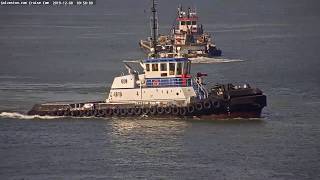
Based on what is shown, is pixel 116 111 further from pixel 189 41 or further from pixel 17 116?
pixel 189 41

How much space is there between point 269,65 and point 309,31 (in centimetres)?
6304

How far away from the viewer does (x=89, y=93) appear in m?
81.3

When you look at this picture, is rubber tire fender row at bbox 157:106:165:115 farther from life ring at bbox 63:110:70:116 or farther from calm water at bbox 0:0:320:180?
life ring at bbox 63:110:70:116

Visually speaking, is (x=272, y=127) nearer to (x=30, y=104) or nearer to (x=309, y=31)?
(x=30, y=104)

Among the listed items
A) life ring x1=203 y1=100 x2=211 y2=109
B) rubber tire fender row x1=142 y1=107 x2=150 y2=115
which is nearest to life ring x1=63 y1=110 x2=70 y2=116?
rubber tire fender row x1=142 y1=107 x2=150 y2=115

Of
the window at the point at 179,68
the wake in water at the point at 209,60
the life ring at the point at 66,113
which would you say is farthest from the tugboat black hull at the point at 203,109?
the wake in water at the point at 209,60

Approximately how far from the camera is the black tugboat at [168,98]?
218 feet

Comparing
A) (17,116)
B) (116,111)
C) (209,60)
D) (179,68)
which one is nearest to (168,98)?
(179,68)

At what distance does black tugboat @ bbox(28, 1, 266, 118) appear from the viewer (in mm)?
66312

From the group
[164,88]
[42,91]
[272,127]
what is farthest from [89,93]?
[272,127]

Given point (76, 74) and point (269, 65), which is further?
point (269, 65)

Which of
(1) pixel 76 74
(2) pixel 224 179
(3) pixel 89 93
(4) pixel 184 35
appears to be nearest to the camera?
(2) pixel 224 179

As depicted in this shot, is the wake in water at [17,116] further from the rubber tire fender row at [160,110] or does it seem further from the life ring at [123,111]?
the rubber tire fender row at [160,110]

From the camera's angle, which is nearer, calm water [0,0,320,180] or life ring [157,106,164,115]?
calm water [0,0,320,180]
